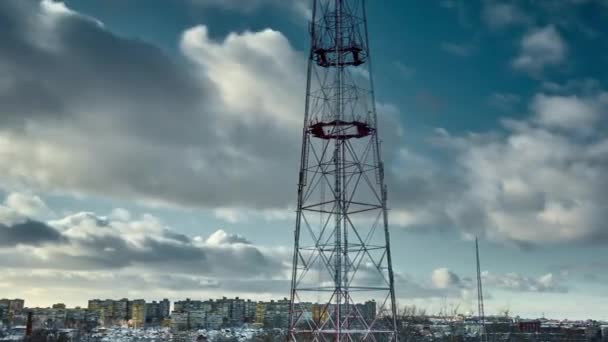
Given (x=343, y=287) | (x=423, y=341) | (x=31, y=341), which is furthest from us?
(x=31, y=341)

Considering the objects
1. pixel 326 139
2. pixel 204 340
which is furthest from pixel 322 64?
pixel 204 340

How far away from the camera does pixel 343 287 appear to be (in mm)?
33875

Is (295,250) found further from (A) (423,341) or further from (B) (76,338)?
(B) (76,338)

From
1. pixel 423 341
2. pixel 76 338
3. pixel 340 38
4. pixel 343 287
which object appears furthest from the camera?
pixel 76 338

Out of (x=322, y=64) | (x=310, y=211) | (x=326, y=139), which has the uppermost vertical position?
(x=322, y=64)

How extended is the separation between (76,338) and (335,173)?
113231 millimetres

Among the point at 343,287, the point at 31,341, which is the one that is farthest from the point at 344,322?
the point at 31,341

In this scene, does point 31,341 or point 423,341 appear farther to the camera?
point 31,341

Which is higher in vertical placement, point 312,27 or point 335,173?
point 312,27

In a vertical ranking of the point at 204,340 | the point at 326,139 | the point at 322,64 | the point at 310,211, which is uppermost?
the point at 322,64

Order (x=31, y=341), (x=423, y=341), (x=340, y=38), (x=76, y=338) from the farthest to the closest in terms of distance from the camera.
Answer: (x=76, y=338), (x=31, y=341), (x=423, y=341), (x=340, y=38)

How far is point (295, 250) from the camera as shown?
1351 inches

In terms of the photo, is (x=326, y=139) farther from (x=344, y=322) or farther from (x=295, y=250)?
(x=344, y=322)

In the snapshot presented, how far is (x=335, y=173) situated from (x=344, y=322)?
7.19m
